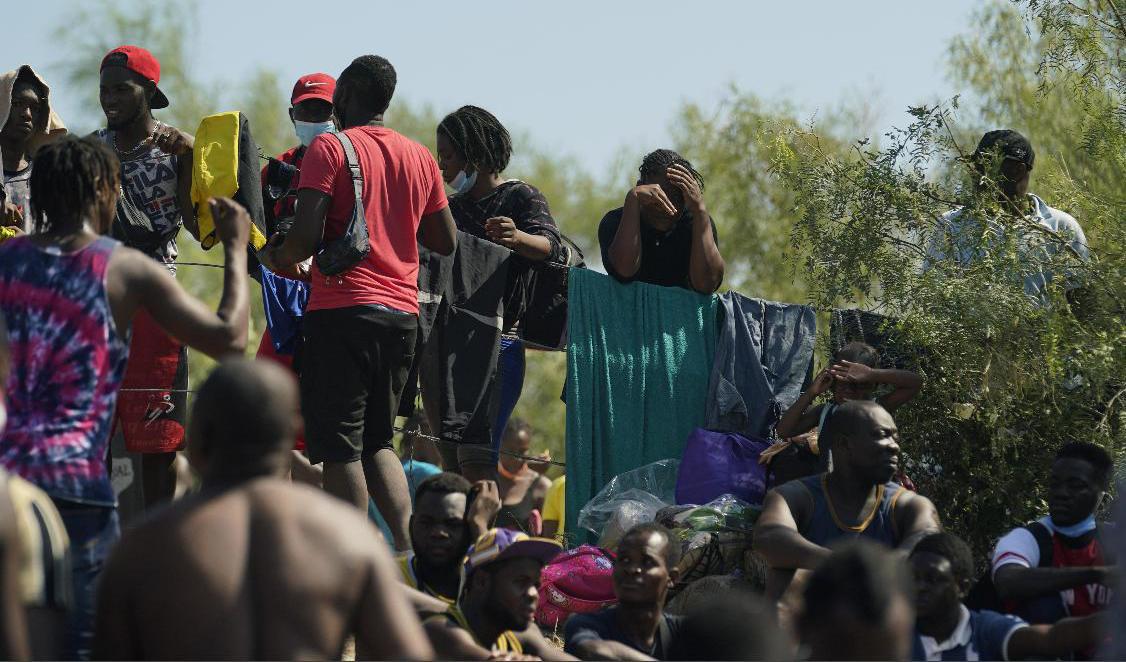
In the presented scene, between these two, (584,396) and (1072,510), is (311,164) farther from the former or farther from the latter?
(1072,510)

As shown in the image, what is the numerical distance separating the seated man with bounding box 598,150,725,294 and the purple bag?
2.82 feet

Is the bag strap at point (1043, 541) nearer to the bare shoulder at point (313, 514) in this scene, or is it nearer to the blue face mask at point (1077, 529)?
the blue face mask at point (1077, 529)

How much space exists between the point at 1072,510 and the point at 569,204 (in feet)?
85.8

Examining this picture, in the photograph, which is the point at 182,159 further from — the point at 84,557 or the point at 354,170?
the point at 84,557

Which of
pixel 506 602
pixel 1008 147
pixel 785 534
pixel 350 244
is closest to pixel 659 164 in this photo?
pixel 1008 147

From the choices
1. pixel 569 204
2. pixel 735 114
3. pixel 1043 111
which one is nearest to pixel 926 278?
pixel 1043 111

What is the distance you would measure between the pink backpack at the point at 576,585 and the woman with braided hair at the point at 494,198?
3.31 feet

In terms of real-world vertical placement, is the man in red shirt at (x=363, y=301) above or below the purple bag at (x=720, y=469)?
above

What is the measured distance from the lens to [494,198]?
27.3 feet

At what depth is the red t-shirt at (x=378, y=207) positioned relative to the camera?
6719 mm

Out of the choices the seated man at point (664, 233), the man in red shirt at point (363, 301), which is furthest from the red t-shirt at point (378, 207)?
the seated man at point (664, 233)

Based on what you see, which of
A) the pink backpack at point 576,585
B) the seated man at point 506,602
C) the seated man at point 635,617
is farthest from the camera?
the pink backpack at point 576,585

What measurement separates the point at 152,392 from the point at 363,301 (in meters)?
0.92

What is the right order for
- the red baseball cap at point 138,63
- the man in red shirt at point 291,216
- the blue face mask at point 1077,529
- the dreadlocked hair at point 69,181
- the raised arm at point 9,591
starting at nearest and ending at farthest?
the raised arm at point 9,591, the dreadlocked hair at point 69,181, the blue face mask at point 1077,529, the red baseball cap at point 138,63, the man in red shirt at point 291,216
